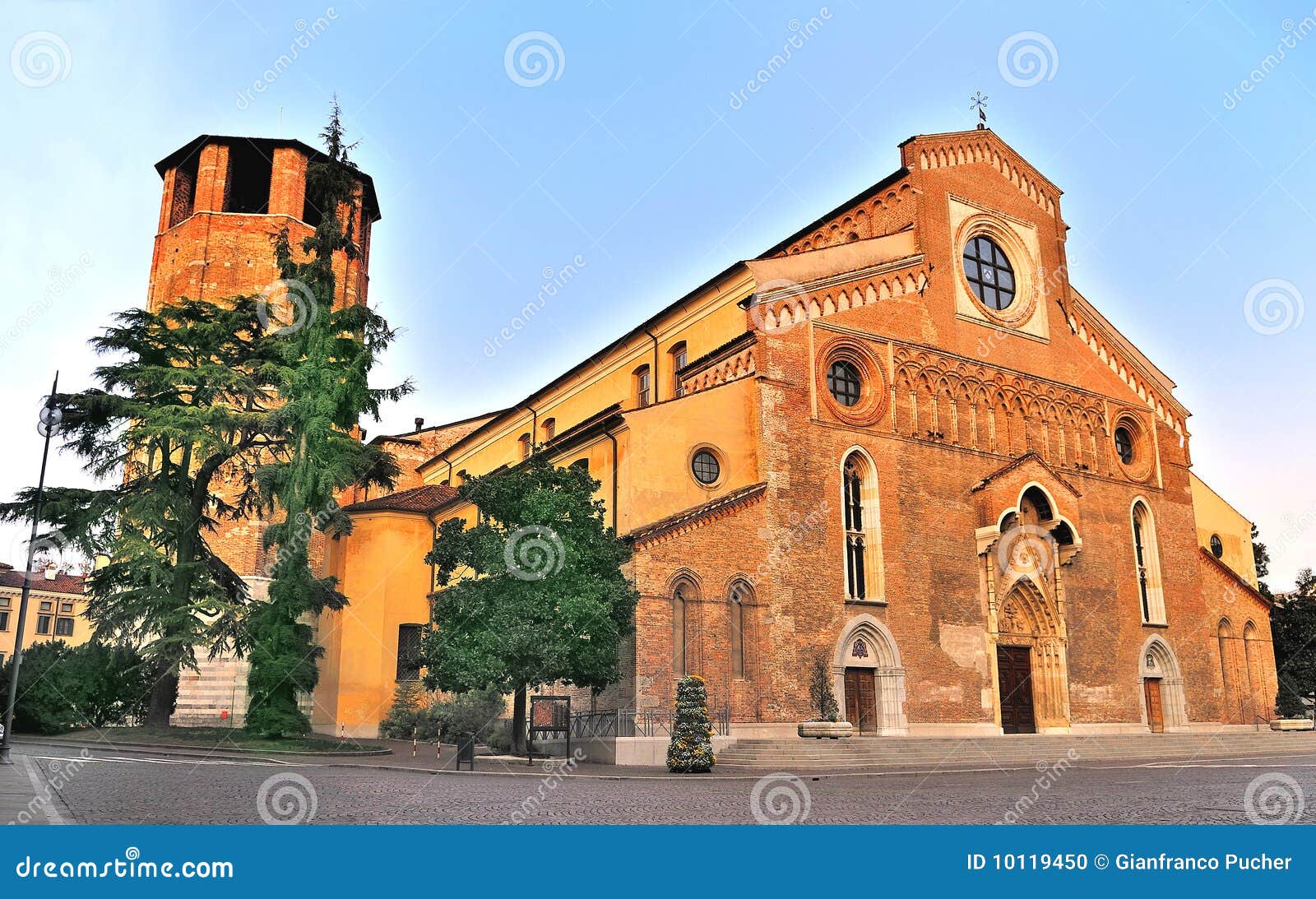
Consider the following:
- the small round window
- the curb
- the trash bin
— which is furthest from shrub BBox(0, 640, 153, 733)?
the small round window

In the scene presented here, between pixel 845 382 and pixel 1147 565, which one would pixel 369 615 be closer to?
pixel 845 382

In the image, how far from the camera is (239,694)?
3503cm

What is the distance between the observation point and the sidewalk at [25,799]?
9023 mm

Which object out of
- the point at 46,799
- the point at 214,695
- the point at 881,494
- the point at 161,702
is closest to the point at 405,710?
the point at 214,695

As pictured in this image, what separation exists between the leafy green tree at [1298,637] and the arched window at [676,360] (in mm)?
24774

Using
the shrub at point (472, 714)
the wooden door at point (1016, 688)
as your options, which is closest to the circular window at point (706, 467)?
the shrub at point (472, 714)

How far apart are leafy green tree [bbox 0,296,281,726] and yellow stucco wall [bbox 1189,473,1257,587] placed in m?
31.9

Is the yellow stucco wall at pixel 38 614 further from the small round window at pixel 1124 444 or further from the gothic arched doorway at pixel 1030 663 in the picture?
the small round window at pixel 1124 444

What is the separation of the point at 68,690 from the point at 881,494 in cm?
2657

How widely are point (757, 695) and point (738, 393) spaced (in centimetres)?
798

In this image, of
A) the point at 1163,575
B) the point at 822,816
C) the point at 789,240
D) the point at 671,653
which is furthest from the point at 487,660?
the point at 1163,575

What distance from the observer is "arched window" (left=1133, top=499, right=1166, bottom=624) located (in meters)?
32.9

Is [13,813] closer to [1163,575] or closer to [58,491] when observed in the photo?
[58,491]

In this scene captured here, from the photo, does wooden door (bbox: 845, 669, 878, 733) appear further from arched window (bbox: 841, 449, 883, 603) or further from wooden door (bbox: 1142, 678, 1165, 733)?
wooden door (bbox: 1142, 678, 1165, 733)
